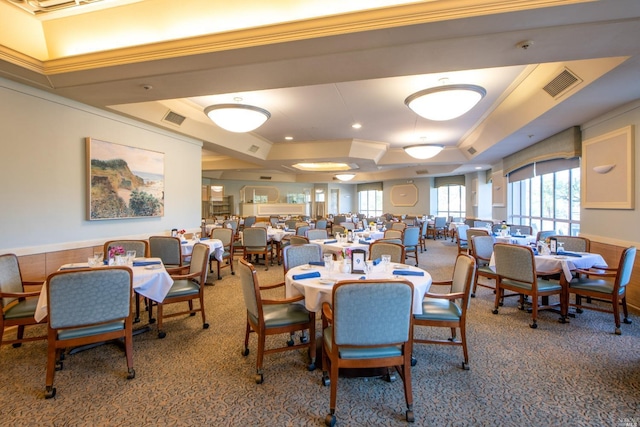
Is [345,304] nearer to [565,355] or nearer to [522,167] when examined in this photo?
[565,355]

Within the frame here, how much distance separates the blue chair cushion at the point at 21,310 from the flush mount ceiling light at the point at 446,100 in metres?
4.83

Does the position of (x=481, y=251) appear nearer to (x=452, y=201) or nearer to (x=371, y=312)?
(x=371, y=312)

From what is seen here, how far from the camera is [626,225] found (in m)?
4.39

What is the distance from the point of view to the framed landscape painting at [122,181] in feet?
15.1

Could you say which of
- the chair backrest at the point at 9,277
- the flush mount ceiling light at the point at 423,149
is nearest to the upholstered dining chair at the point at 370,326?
the chair backrest at the point at 9,277

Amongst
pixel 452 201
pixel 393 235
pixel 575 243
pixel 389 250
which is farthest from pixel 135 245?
pixel 452 201

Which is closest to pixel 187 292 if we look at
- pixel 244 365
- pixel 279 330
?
pixel 244 365

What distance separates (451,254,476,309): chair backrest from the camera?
2736mm

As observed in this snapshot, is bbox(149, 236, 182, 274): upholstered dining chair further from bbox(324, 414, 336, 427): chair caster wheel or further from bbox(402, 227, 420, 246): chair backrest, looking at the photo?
bbox(402, 227, 420, 246): chair backrest

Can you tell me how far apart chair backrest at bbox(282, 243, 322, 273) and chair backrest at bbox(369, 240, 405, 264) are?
81 cm

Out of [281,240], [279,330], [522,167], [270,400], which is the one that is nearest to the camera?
[270,400]

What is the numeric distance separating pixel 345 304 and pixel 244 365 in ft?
4.69

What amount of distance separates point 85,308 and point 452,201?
14.5m

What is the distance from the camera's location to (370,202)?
60.6ft
